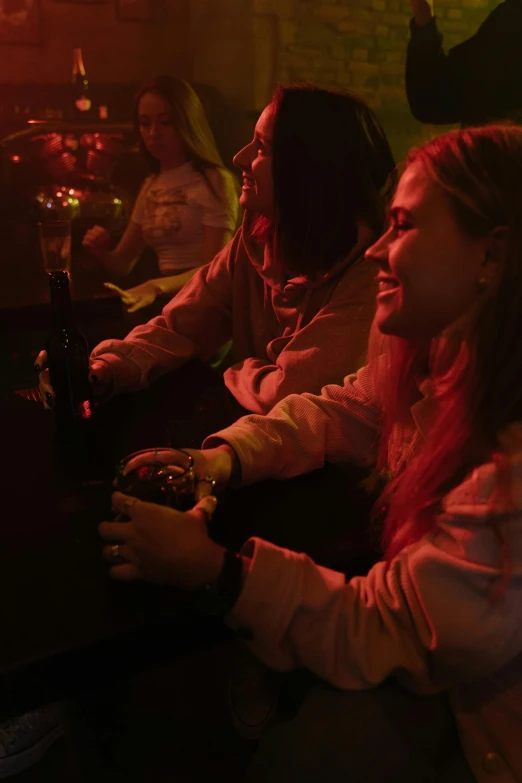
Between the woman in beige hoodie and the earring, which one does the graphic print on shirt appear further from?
the earring

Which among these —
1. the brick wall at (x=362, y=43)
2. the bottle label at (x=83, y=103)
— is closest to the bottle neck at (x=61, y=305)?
Answer: the brick wall at (x=362, y=43)

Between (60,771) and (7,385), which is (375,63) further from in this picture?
(60,771)

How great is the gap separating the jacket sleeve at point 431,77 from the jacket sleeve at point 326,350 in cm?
181

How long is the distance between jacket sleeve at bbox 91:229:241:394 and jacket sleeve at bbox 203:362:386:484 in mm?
395

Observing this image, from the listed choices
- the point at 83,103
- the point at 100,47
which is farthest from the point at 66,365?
the point at 100,47

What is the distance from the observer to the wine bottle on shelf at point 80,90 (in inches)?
155

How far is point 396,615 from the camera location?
722 mm

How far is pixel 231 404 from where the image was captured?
1278mm

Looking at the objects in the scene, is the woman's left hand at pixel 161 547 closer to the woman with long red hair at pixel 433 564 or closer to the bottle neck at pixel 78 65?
the woman with long red hair at pixel 433 564

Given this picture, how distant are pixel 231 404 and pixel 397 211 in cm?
57

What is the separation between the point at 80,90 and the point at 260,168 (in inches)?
121

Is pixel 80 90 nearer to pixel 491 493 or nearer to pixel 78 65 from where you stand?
pixel 78 65

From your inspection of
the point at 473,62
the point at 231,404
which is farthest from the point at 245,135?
the point at 231,404

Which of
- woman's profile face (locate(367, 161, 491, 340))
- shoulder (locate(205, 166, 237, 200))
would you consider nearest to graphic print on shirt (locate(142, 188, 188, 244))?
shoulder (locate(205, 166, 237, 200))
